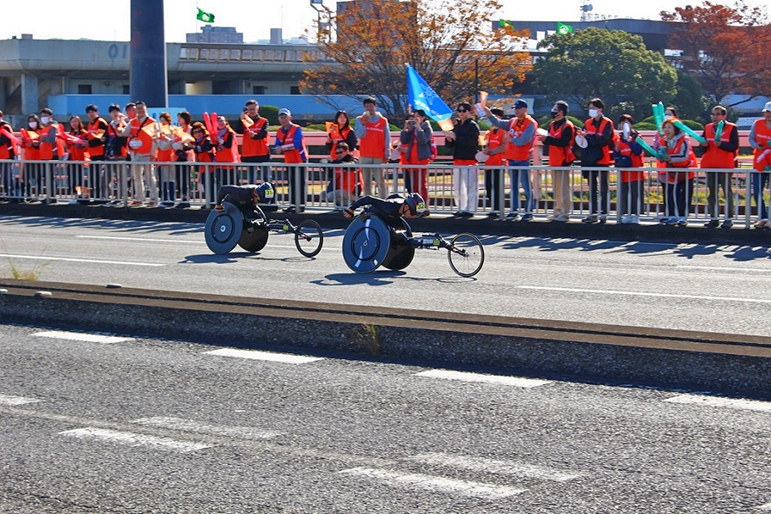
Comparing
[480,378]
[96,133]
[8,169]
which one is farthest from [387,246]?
[8,169]

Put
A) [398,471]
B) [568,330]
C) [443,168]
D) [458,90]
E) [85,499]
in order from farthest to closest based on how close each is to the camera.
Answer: [458,90], [443,168], [568,330], [398,471], [85,499]

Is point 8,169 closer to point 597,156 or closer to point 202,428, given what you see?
point 597,156

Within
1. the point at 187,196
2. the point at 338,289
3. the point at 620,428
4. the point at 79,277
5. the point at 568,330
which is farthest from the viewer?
the point at 187,196

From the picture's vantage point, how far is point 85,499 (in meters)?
5.71

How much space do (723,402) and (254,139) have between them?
52.7 feet

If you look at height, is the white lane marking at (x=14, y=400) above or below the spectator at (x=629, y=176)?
below

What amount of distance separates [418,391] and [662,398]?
56.9 inches

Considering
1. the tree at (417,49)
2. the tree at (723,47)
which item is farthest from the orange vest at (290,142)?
the tree at (723,47)

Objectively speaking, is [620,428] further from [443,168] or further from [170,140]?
[170,140]

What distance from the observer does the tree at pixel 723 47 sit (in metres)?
70.3

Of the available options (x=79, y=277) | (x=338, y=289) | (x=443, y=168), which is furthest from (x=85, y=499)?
(x=443, y=168)

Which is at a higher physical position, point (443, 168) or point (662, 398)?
point (443, 168)

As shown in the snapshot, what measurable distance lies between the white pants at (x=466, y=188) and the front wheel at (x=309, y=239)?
448cm

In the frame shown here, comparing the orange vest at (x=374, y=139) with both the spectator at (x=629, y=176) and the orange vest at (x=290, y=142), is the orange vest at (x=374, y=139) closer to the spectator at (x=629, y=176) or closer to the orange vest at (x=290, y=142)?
the orange vest at (x=290, y=142)
